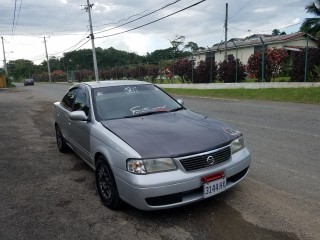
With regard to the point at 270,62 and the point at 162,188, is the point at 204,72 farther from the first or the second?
the point at 162,188

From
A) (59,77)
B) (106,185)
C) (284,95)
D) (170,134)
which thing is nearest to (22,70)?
(59,77)

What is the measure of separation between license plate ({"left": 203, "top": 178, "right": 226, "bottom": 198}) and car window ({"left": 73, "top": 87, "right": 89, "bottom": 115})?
7.32ft

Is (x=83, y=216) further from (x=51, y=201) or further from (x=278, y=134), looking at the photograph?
(x=278, y=134)

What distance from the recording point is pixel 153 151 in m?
3.38

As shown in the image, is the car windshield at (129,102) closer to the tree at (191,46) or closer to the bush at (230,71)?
the bush at (230,71)

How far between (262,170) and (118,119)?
2369mm

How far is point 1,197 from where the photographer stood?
4.40m

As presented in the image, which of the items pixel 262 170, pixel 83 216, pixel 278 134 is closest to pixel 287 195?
pixel 262 170

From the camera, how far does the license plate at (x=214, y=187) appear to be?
11.2ft

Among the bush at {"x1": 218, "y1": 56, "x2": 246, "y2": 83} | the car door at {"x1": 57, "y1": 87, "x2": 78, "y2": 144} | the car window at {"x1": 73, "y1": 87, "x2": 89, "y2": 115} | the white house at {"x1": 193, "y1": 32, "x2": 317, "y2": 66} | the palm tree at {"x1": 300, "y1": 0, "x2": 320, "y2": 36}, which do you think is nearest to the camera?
the car window at {"x1": 73, "y1": 87, "x2": 89, "y2": 115}

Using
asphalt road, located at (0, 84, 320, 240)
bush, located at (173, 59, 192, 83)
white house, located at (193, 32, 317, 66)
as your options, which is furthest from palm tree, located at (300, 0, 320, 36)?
asphalt road, located at (0, 84, 320, 240)

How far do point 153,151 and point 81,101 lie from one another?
2.31 metres

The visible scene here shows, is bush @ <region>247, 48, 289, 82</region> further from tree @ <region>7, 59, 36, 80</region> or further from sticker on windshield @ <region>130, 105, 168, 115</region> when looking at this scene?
tree @ <region>7, 59, 36, 80</region>

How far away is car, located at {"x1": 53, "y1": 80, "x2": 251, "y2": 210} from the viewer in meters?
3.32
